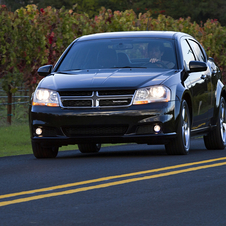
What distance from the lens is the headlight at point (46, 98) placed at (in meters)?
9.71

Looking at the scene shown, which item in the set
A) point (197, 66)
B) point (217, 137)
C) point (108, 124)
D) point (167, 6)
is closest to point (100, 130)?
point (108, 124)

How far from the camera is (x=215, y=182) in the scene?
7375 millimetres

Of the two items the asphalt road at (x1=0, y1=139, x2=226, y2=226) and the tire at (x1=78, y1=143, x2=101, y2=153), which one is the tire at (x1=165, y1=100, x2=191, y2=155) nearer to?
the asphalt road at (x1=0, y1=139, x2=226, y2=226)

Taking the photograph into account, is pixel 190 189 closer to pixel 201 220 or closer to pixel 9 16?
pixel 201 220

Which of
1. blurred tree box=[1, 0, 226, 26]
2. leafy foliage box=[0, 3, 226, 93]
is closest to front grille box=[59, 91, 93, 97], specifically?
leafy foliage box=[0, 3, 226, 93]

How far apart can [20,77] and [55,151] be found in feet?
32.1

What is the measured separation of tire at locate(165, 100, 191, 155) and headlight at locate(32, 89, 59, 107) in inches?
67.0

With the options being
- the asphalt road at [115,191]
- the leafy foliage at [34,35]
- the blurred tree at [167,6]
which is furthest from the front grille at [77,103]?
the blurred tree at [167,6]

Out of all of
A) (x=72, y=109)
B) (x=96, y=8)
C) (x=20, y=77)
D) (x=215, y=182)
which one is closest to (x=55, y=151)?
(x=72, y=109)

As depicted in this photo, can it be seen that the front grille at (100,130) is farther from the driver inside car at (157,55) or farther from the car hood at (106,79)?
the driver inside car at (157,55)

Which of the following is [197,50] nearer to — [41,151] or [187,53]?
[187,53]

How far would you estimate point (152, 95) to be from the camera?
9617 mm

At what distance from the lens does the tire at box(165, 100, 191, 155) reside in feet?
32.4

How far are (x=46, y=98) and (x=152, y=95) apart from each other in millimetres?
1452
